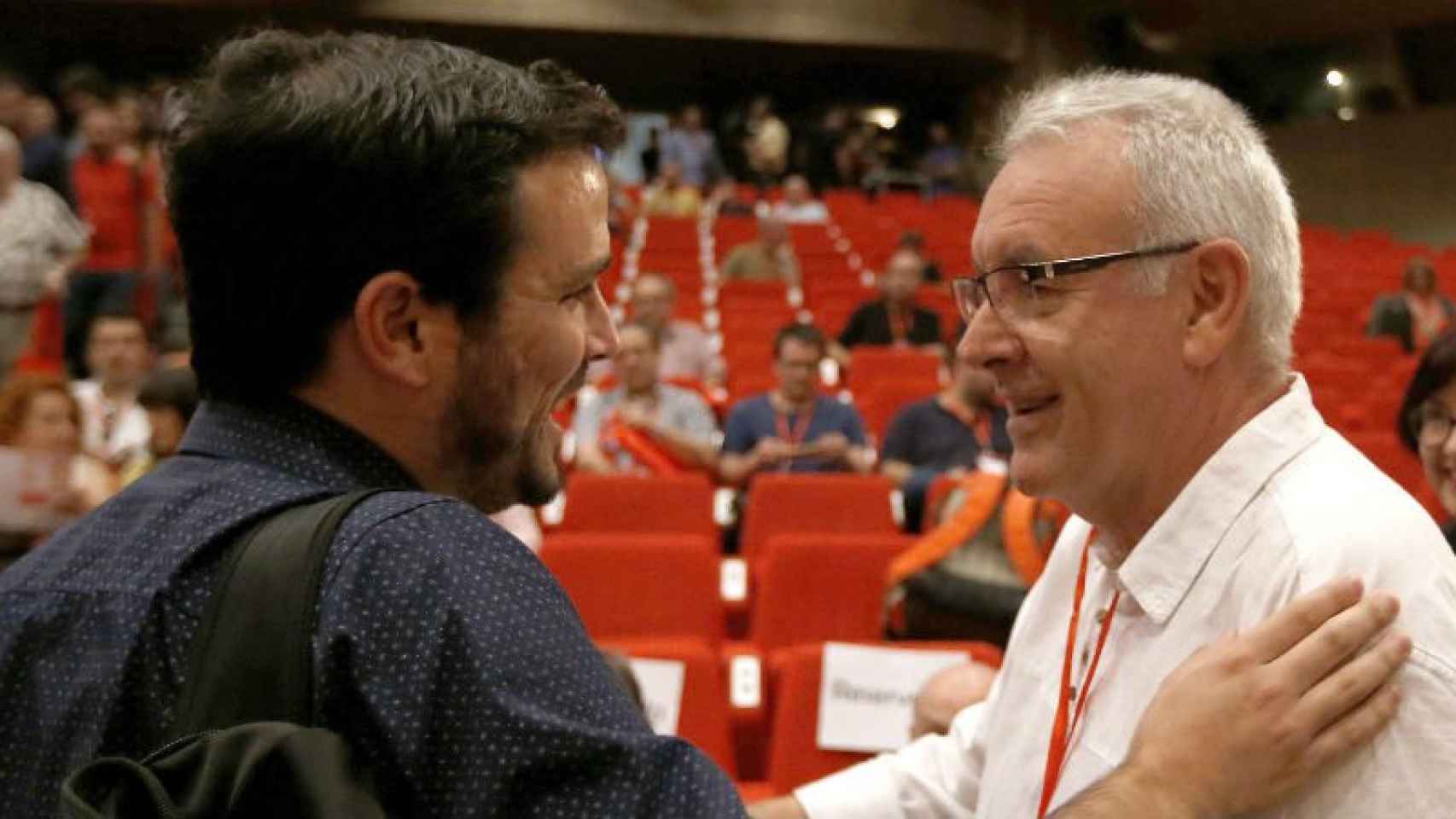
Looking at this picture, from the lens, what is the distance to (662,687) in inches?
108

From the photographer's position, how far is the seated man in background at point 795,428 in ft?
16.4

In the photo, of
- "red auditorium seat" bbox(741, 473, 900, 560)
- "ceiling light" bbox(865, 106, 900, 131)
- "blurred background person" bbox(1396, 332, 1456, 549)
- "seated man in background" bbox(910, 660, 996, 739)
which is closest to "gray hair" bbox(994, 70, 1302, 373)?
"seated man in background" bbox(910, 660, 996, 739)

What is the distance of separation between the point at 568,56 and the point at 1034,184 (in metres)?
15.0

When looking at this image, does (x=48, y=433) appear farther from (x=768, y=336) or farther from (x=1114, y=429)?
(x=768, y=336)

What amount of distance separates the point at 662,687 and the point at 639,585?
2.14 ft

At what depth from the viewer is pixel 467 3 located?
14.1 meters

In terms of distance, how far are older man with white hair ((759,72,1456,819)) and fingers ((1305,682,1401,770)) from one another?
0.11 feet

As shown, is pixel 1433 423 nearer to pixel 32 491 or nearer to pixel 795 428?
pixel 32 491

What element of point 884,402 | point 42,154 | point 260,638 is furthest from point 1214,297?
point 42,154

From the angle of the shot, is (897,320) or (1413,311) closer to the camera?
(897,320)

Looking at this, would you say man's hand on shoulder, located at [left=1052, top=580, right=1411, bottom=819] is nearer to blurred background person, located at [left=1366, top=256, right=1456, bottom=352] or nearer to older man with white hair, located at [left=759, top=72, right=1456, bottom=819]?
older man with white hair, located at [left=759, top=72, right=1456, bottom=819]

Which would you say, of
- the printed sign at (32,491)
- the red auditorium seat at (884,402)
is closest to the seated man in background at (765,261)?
the red auditorium seat at (884,402)

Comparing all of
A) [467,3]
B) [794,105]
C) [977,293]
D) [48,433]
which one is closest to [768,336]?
[48,433]

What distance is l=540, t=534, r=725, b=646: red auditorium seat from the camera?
3.36m
